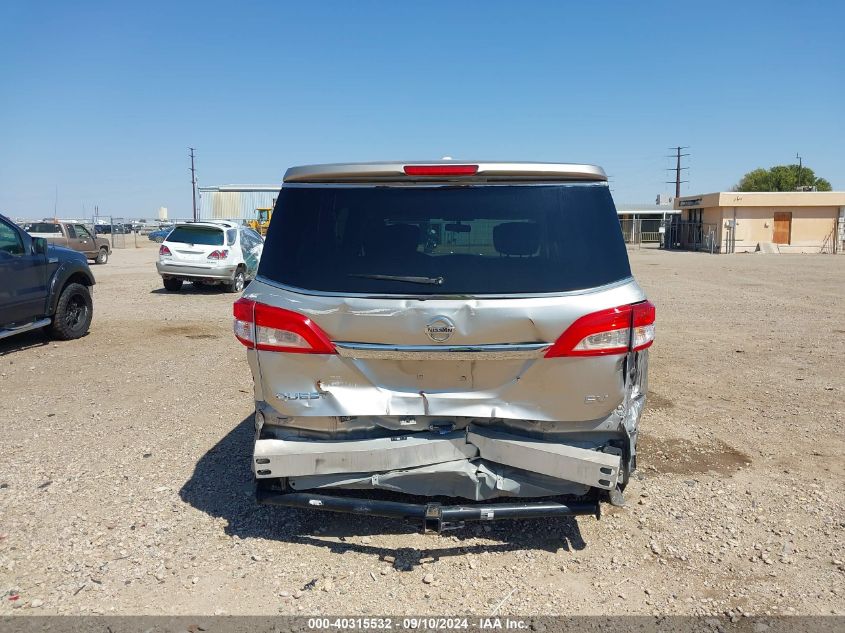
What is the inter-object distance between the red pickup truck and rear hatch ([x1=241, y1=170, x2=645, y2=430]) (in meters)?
25.0

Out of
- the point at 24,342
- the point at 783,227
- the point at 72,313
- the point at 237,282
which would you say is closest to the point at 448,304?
the point at 72,313

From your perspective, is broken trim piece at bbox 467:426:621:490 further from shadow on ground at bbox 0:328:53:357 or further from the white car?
the white car

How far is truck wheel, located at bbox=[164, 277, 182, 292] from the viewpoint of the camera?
654 inches

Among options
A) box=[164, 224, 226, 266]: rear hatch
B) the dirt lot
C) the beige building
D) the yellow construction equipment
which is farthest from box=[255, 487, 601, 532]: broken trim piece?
the beige building

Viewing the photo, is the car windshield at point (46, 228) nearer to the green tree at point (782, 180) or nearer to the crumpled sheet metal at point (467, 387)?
the crumpled sheet metal at point (467, 387)

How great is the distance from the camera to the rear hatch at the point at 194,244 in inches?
628

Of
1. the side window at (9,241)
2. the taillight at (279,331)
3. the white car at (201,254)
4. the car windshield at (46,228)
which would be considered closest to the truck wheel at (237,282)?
the white car at (201,254)

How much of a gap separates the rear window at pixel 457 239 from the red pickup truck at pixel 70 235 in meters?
25.0

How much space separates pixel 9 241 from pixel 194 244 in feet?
24.2

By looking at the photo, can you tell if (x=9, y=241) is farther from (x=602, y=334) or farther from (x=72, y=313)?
(x=602, y=334)

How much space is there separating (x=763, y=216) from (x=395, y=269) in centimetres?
4605

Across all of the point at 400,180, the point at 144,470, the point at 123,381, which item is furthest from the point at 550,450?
the point at 123,381

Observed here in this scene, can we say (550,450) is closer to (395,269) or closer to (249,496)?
(395,269)

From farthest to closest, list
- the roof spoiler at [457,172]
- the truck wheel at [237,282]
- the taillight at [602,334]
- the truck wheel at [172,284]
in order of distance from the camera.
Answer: the truck wheel at [172,284] < the truck wheel at [237,282] < the roof spoiler at [457,172] < the taillight at [602,334]
